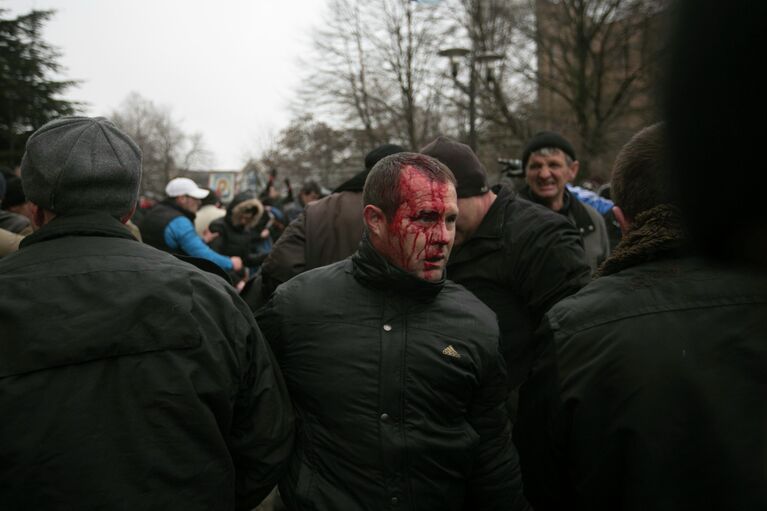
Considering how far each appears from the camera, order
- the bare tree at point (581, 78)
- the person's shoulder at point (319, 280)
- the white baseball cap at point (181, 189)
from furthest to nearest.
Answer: the bare tree at point (581, 78), the white baseball cap at point (181, 189), the person's shoulder at point (319, 280)

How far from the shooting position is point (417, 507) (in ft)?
6.59

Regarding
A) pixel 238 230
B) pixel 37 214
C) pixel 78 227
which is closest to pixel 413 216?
pixel 78 227

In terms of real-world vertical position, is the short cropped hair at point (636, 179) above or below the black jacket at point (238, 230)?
above

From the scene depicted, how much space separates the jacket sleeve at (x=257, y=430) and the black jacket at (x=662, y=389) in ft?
2.76

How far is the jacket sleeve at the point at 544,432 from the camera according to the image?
1.58 metres

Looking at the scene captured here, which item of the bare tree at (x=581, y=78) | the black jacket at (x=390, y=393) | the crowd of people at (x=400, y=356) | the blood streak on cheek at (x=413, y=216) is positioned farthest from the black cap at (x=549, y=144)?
the bare tree at (x=581, y=78)

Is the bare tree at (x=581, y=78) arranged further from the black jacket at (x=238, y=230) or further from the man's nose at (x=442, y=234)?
the man's nose at (x=442, y=234)

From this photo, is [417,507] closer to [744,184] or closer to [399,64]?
[744,184]

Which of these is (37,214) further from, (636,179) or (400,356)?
(636,179)

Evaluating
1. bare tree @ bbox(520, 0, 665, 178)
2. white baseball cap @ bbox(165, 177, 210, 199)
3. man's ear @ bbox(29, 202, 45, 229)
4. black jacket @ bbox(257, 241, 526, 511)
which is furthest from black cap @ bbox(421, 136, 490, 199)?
bare tree @ bbox(520, 0, 665, 178)

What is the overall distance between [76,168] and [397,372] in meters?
1.15

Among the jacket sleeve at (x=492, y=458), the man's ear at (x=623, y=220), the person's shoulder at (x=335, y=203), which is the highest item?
the man's ear at (x=623, y=220)

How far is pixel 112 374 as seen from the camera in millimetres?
1619

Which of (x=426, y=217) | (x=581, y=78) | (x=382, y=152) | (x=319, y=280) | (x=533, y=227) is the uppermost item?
(x=581, y=78)
